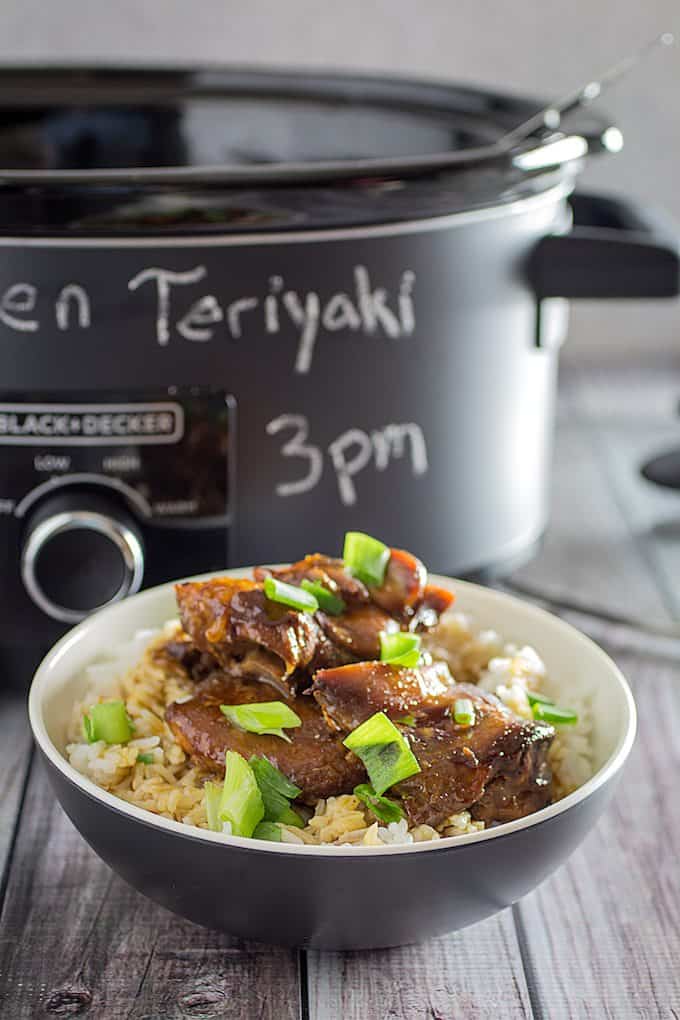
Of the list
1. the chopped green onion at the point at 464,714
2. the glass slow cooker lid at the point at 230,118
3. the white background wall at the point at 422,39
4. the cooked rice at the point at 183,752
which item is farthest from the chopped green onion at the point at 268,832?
the white background wall at the point at 422,39

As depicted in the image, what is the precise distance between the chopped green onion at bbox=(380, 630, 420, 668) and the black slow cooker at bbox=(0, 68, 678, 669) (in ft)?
0.76

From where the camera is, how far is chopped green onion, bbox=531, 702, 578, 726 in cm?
82

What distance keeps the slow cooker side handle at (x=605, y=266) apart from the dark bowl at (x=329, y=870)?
404 millimetres

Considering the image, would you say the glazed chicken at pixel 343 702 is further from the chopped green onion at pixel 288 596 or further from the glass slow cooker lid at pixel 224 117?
the glass slow cooker lid at pixel 224 117

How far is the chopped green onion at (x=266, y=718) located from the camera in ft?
2.47

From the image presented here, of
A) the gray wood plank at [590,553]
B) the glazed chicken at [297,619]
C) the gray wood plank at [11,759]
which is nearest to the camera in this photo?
the glazed chicken at [297,619]

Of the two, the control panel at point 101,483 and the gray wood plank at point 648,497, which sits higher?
the control panel at point 101,483

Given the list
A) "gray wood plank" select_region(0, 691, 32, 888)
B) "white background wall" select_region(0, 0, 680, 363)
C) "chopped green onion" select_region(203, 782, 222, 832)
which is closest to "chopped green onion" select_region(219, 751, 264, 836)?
"chopped green onion" select_region(203, 782, 222, 832)

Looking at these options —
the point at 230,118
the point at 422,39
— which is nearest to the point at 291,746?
the point at 230,118

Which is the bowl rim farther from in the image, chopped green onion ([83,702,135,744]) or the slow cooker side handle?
the slow cooker side handle

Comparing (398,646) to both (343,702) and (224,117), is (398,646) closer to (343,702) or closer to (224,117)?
(343,702)

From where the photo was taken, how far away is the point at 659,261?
107 centimetres

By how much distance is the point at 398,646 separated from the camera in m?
0.80

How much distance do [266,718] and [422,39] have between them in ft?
3.84
